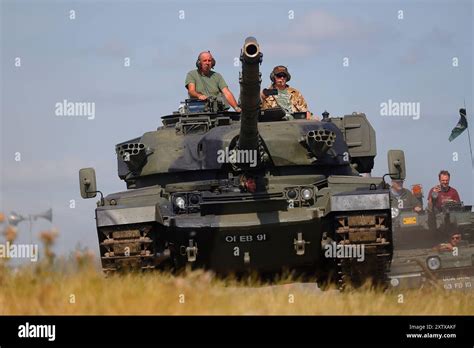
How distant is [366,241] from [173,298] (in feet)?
10.4

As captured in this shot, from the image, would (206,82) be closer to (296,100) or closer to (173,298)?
(296,100)

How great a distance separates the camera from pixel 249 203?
54.3ft

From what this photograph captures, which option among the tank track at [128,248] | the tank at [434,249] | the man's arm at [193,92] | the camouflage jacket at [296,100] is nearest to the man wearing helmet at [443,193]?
the tank at [434,249]

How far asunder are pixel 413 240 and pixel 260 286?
723 centimetres

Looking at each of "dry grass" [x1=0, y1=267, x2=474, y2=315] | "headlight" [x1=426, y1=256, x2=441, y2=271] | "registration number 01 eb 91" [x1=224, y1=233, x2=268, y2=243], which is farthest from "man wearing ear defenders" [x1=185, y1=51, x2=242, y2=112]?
"headlight" [x1=426, y1=256, x2=441, y2=271]

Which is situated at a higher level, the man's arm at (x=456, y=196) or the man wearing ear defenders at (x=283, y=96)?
the man wearing ear defenders at (x=283, y=96)

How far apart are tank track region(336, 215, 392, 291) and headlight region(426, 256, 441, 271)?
5791 mm

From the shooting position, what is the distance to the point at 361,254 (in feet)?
53.2

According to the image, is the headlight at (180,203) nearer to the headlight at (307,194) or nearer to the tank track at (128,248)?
the tank track at (128,248)

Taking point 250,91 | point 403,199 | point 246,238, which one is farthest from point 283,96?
point 403,199

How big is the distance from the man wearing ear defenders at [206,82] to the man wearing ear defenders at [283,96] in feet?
1.94

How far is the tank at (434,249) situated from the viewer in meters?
22.1

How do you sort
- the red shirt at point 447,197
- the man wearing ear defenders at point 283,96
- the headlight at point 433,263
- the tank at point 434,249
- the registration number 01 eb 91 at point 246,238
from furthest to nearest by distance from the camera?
the red shirt at point 447,197 → the headlight at point 433,263 → the tank at point 434,249 → the man wearing ear defenders at point 283,96 → the registration number 01 eb 91 at point 246,238
